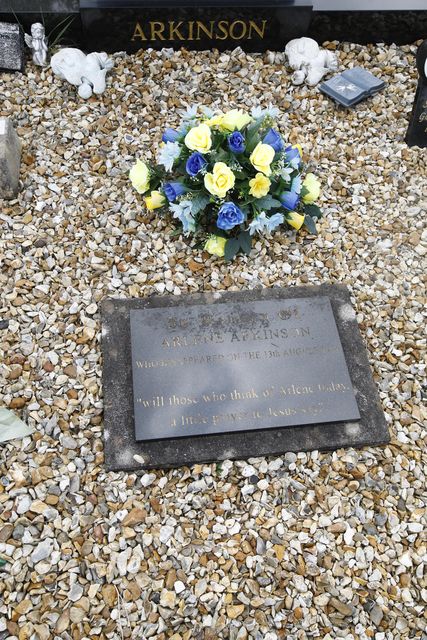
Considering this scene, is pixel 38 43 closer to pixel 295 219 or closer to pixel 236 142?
pixel 236 142

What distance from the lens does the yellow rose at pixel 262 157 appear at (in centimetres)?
354

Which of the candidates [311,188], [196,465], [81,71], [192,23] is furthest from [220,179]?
[192,23]

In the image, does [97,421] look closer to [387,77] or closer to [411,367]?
[411,367]

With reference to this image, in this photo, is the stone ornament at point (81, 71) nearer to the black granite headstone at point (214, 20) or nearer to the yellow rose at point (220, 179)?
the black granite headstone at point (214, 20)

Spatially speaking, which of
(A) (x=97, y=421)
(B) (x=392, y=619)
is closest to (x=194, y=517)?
(A) (x=97, y=421)

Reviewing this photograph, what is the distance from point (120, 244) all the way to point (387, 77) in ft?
7.71

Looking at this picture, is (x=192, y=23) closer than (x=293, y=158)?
No

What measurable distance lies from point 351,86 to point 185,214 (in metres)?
1.70

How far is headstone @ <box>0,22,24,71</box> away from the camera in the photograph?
4.45 metres

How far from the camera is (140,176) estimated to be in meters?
3.80

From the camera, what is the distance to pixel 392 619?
2828 millimetres

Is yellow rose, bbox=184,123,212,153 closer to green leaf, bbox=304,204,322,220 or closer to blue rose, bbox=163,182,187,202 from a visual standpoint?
blue rose, bbox=163,182,187,202

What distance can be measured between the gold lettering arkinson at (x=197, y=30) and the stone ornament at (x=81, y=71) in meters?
0.42

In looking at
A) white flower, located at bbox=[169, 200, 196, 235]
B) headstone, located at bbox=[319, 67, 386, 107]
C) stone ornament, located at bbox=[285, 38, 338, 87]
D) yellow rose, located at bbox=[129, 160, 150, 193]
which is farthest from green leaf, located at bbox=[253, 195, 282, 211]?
stone ornament, located at bbox=[285, 38, 338, 87]
